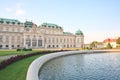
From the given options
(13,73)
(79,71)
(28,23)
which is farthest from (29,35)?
(13,73)

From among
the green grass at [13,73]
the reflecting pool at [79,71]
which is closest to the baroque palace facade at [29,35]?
the reflecting pool at [79,71]

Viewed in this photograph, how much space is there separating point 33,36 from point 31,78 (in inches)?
2844

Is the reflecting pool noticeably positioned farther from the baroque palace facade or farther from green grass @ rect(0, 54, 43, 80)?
the baroque palace facade

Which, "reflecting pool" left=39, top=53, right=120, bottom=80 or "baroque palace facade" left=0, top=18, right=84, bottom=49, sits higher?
"baroque palace facade" left=0, top=18, right=84, bottom=49

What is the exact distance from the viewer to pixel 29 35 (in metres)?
82.4

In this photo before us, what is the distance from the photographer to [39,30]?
3474 inches

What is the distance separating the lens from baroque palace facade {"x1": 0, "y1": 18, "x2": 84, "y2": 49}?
79219mm

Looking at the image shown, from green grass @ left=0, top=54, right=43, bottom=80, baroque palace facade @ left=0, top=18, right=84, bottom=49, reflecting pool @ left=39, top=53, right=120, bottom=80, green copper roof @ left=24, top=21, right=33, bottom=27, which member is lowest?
reflecting pool @ left=39, top=53, right=120, bottom=80

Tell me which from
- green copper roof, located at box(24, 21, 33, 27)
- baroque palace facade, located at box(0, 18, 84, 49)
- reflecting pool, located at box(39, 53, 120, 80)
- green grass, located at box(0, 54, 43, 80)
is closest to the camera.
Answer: green grass, located at box(0, 54, 43, 80)

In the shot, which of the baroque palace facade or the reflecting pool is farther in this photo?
the baroque palace facade

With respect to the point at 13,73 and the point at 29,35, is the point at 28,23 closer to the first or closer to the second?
the point at 29,35

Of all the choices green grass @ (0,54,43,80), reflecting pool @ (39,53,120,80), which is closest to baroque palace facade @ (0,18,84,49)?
reflecting pool @ (39,53,120,80)

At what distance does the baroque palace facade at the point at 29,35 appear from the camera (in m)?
79.2

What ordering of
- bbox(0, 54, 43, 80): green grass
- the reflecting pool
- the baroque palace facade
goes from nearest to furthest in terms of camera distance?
bbox(0, 54, 43, 80): green grass
the reflecting pool
the baroque palace facade
